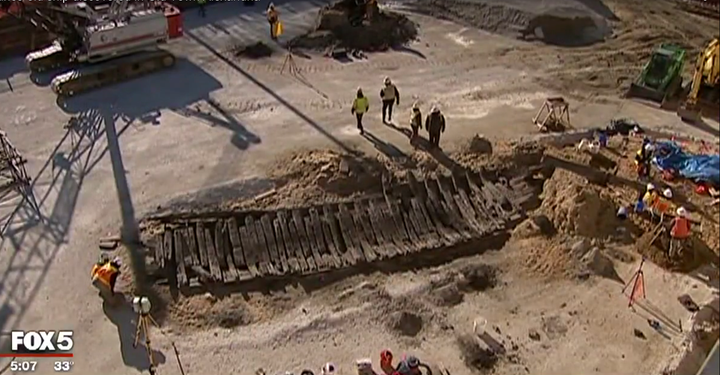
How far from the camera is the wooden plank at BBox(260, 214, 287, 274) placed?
17516mm

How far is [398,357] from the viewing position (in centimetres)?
1468

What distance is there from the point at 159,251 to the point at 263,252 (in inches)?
87.0

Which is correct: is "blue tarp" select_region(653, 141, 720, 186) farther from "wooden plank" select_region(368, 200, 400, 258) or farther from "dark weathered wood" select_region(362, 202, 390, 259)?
"dark weathered wood" select_region(362, 202, 390, 259)

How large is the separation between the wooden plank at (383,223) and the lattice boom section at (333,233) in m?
0.02

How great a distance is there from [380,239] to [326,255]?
4.30 feet

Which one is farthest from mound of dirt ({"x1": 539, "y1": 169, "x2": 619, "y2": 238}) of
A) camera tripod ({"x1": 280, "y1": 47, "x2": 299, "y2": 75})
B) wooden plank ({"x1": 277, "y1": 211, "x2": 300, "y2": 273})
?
camera tripod ({"x1": 280, "y1": 47, "x2": 299, "y2": 75})

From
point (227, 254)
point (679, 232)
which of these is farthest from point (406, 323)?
point (679, 232)

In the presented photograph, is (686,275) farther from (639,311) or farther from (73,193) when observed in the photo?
(73,193)

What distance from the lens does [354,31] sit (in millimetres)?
26156

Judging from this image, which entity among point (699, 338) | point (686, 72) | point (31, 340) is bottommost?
point (31, 340)

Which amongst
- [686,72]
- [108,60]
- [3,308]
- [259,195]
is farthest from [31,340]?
[686,72]

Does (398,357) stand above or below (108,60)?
below

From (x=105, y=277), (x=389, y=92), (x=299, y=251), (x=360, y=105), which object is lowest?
(x=299, y=251)

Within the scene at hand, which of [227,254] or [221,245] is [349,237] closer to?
[227,254]
